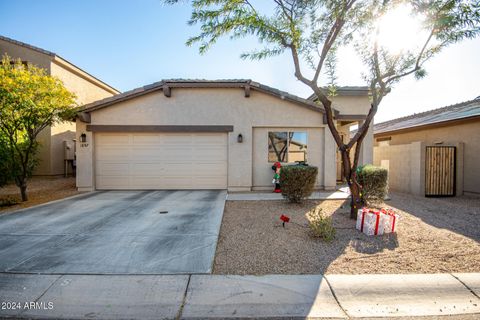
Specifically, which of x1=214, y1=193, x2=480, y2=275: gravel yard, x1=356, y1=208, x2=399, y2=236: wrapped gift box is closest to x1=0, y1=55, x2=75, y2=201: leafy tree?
x1=214, y1=193, x2=480, y2=275: gravel yard

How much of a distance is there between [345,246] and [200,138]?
6.94 m

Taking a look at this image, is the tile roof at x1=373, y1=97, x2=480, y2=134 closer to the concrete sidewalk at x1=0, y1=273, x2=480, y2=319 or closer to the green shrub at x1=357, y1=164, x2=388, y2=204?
the green shrub at x1=357, y1=164, x2=388, y2=204

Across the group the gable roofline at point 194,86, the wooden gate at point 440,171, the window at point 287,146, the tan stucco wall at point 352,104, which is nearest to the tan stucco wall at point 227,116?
the gable roofline at point 194,86

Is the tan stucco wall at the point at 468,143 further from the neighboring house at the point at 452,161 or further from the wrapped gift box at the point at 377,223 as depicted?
the wrapped gift box at the point at 377,223

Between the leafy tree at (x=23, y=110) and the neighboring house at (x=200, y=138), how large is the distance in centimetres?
171

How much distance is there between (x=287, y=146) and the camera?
30.9ft

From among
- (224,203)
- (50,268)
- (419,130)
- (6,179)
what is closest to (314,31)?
(224,203)

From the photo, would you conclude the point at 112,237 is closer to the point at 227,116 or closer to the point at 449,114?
the point at 227,116

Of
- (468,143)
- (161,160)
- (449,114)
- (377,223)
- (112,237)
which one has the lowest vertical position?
(112,237)

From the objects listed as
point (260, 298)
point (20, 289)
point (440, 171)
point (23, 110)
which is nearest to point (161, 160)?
point (23, 110)

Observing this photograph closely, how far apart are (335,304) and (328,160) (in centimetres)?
744

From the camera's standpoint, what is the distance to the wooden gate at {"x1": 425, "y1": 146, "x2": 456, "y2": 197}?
874 centimetres

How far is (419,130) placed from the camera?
1129 cm

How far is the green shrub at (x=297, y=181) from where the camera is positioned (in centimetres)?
670
